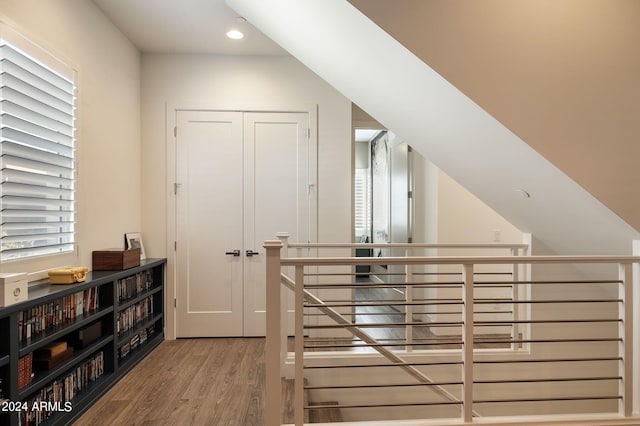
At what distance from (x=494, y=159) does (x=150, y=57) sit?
11.8ft

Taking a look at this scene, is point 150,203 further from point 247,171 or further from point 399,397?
point 399,397

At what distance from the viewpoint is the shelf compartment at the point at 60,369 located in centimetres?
214

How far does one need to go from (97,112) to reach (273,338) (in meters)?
2.61

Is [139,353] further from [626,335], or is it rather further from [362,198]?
[362,198]

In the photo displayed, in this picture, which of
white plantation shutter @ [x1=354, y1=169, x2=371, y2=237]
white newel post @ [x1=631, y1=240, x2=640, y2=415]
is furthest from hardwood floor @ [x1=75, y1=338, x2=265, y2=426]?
white plantation shutter @ [x1=354, y1=169, x2=371, y2=237]

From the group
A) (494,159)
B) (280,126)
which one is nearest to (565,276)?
(494,159)

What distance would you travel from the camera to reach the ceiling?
3.34 metres

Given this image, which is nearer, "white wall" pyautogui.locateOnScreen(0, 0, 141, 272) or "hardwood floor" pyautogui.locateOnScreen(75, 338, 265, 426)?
"hardwood floor" pyautogui.locateOnScreen(75, 338, 265, 426)

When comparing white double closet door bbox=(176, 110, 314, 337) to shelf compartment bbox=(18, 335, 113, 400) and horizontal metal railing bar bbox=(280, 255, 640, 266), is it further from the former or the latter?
horizontal metal railing bar bbox=(280, 255, 640, 266)

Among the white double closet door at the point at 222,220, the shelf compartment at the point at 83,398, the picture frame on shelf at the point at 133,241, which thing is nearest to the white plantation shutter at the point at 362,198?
the white double closet door at the point at 222,220

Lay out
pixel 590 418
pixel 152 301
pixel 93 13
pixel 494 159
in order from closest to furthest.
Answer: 1. pixel 590 418
2. pixel 494 159
3. pixel 93 13
4. pixel 152 301

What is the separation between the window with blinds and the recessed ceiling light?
144 cm

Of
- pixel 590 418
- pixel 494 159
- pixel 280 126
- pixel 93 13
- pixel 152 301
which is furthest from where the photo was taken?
pixel 280 126

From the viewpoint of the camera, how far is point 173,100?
425cm
